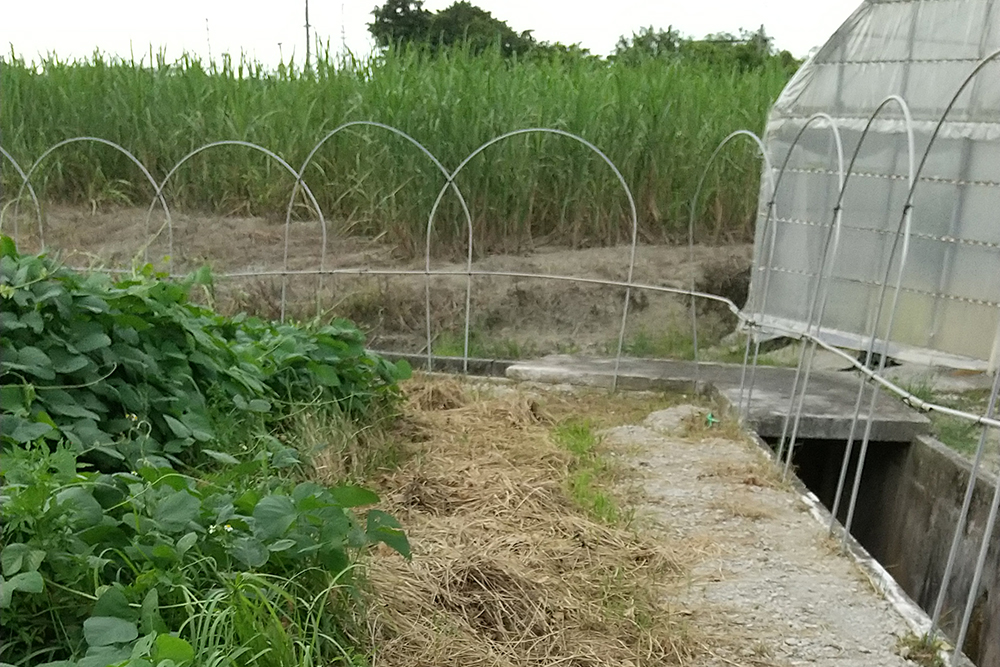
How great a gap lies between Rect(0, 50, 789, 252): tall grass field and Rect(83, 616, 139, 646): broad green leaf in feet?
19.9

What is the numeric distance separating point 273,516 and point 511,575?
2.92 ft

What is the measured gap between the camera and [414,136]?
25.5ft

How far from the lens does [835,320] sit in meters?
6.66

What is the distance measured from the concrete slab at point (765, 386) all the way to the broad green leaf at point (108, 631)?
3.71 metres

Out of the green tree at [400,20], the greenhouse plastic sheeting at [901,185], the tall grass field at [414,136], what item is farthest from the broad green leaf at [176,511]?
the green tree at [400,20]

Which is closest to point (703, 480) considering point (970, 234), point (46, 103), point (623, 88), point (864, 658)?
point (864, 658)

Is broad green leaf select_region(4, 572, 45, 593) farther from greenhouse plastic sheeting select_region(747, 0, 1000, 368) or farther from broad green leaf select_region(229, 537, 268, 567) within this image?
greenhouse plastic sheeting select_region(747, 0, 1000, 368)

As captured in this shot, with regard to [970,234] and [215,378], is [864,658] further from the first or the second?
[970,234]

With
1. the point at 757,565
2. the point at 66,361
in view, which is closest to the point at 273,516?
the point at 66,361

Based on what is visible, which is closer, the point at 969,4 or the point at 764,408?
the point at 764,408

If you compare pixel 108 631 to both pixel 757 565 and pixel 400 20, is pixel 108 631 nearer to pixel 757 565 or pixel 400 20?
pixel 757 565

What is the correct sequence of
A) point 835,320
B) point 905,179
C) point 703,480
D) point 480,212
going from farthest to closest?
point 480,212, point 835,320, point 905,179, point 703,480

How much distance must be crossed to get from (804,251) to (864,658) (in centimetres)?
463

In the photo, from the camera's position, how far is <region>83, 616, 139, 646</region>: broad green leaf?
5.79 feet
